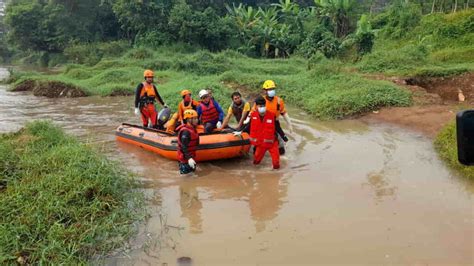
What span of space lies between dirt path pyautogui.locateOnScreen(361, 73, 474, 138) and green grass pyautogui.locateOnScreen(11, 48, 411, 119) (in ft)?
1.59

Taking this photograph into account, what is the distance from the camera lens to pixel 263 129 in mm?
7062

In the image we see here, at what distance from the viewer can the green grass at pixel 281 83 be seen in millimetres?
11328

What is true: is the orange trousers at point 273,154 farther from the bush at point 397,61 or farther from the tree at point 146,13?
the tree at point 146,13

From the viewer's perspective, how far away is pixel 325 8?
86.5 feet

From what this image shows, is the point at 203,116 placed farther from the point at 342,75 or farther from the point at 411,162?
the point at 342,75

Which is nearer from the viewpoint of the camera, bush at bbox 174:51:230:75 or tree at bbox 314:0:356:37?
bush at bbox 174:51:230:75

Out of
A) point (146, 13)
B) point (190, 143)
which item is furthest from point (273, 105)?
point (146, 13)

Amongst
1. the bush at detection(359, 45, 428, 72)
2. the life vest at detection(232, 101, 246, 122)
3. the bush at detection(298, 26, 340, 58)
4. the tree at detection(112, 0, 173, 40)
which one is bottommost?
the life vest at detection(232, 101, 246, 122)

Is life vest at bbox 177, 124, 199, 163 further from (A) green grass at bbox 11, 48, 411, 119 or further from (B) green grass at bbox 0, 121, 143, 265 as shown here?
(A) green grass at bbox 11, 48, 411, 119

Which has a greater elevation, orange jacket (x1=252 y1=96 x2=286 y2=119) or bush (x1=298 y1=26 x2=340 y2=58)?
bush (x1=298 y1=26 x2=340 y2=58)

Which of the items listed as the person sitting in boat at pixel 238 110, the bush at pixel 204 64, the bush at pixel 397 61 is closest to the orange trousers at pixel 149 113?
the person sitting in boat at pixel 238 110

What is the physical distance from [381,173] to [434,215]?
1.69 meters

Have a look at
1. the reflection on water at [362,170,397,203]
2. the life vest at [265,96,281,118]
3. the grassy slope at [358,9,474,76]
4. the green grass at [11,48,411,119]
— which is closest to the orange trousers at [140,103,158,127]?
the green grass at [11,48,411,119]

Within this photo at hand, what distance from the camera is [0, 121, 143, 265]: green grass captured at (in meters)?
4.14
